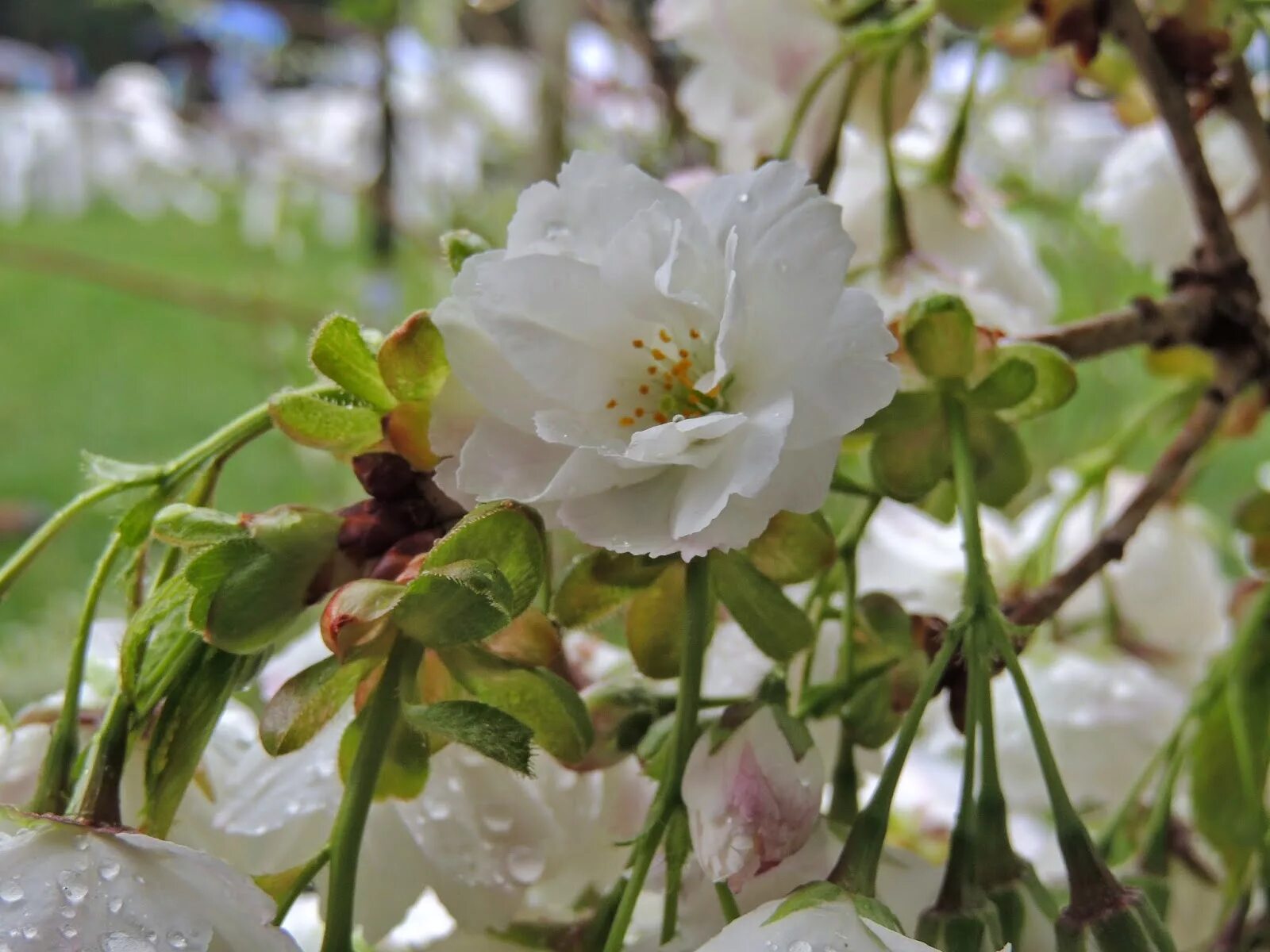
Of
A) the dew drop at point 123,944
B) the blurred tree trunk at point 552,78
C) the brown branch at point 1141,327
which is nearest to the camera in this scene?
the dew drop at point 123,944

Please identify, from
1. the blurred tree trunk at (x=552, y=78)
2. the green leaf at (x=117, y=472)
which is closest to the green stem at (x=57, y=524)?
the green leaf at (x=117, y=472)

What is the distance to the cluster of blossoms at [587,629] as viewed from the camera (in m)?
0.16

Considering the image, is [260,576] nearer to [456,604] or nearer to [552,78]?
[456,604]

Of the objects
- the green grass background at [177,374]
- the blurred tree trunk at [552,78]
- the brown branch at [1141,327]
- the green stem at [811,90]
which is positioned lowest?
the green grass background at [177,374]

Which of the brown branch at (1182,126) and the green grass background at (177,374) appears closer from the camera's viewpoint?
the brown branch at (1182,126)

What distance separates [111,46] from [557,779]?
493cm

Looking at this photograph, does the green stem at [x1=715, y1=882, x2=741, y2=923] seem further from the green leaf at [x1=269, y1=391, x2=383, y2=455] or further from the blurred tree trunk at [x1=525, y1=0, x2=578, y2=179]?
the blurred tree trunk at [x1=525, y1=0, x2=578, y2=179]

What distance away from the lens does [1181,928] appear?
30 cm

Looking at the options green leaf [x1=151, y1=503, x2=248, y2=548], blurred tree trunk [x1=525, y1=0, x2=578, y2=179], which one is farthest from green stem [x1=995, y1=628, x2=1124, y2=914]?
blurred tree trunk [x1=525, y1=0, x2=578, y2=179]

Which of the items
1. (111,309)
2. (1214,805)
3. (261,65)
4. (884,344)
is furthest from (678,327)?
(111,309)

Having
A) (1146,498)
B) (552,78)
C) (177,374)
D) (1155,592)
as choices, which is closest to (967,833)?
(1146,498)

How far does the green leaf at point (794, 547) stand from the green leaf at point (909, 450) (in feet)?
0.05

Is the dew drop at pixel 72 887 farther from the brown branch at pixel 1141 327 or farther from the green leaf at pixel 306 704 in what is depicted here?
the brown branch at pixel 1141 327

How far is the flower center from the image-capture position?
0.19 meters
